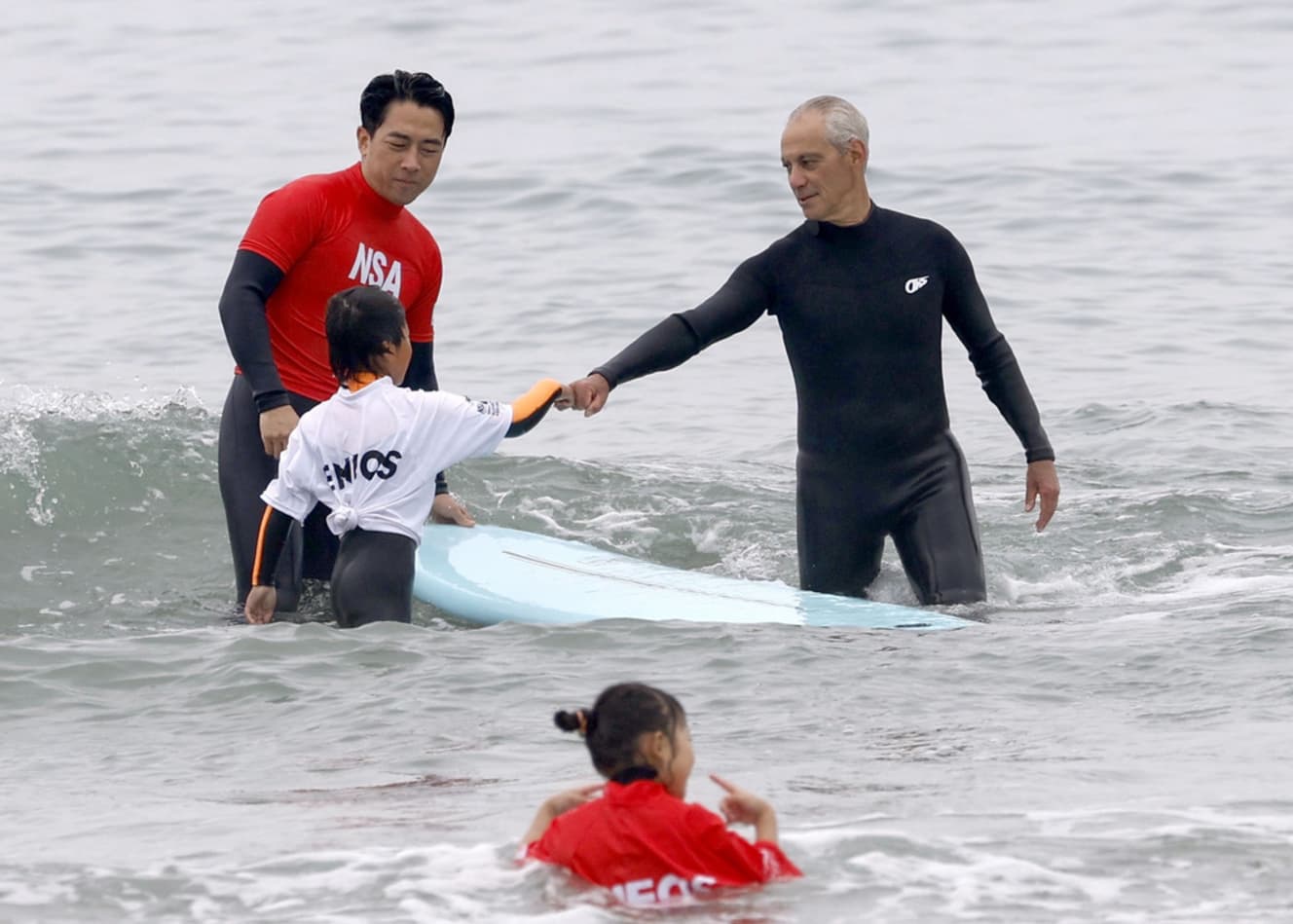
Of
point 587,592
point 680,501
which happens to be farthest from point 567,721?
point 680,501

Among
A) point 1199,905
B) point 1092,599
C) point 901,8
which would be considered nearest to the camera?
point 1199,905

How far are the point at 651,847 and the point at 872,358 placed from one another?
3044mm

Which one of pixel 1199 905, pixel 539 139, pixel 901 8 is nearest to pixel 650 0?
pixel 901 8

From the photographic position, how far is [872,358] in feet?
22.2

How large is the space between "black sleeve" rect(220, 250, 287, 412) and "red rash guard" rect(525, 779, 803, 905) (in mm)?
2466

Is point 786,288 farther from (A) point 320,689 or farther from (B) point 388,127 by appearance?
(A) point 320,689

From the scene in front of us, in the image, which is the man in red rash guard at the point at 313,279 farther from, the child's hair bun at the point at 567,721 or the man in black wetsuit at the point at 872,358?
the child's hair bun at the point at 567,721

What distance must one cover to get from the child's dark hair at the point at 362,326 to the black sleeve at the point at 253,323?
0.46 meters

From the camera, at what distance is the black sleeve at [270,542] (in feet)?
19.3

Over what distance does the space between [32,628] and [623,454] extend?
3.92m

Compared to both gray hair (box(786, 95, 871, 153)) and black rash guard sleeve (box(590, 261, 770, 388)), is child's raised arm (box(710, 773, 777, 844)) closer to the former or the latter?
black rash guard sleeve (box(590, 261, 770, 388))

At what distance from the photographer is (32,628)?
311 inches

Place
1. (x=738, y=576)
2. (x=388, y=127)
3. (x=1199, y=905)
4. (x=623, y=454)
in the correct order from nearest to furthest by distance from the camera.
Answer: (x=1199, y=905) → (x=388, y=127) → (x=738, y=576) → (x=623, y=454)

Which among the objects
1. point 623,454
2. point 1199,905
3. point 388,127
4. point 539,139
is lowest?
point 1199,905
